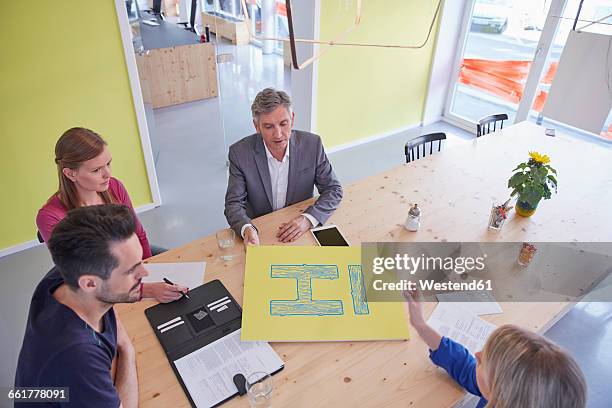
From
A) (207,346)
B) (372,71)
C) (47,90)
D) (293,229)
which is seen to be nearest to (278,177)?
(293,229)

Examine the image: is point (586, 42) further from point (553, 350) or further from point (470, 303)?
point (553, 350)

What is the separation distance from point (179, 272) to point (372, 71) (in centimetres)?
368

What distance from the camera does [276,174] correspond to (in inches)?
94.8

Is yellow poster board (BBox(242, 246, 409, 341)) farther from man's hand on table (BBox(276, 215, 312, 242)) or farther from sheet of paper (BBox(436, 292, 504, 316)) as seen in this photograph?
sheet of paper (BBox(436, 292, 504, 316))

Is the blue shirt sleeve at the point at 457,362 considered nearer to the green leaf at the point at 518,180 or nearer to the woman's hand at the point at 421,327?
the woman's hand at the point at 421,327

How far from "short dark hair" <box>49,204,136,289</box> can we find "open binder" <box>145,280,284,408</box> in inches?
17.8

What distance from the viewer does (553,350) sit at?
1.08m

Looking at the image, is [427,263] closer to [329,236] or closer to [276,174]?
[329,236]

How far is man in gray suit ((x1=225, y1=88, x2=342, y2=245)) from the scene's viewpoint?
6.98 ft

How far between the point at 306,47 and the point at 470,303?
3167mm

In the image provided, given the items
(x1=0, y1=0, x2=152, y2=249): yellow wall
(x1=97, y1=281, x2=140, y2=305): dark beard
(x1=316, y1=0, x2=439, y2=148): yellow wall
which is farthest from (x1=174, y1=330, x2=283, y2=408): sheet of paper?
(x1=316, y1=0, x2=439, y2=148): yellow wall

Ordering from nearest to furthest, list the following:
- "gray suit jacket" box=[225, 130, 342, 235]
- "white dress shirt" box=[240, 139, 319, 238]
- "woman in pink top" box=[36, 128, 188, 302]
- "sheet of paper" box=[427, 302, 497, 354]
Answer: "sheet of paper" box=[427, 302, 497, 354]
"woman in pink top" box=[36, 128, 188, 302]
"gray suit jacket" box=[225, 130, 342, 235]
"white dress shirt" box=[240, 139, 319, 238]

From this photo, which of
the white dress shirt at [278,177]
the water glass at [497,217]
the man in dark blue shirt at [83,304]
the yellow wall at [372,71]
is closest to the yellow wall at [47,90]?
the white dress shirt at [278,177]

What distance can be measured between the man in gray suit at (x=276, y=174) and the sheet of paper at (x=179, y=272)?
279mm
